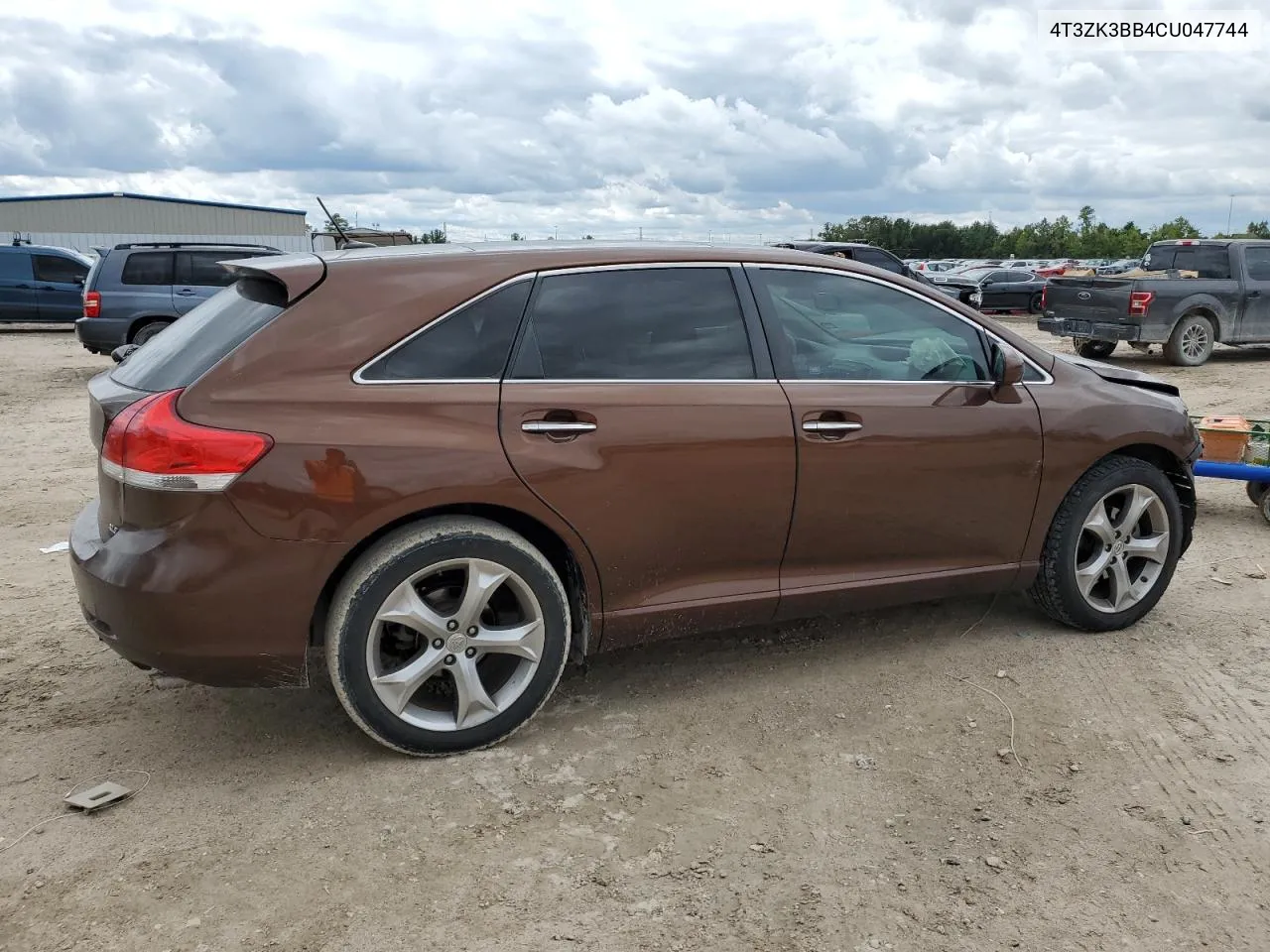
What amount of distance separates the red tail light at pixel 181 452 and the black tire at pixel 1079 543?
10.4 feet

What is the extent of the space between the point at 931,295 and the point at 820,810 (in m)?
2.15

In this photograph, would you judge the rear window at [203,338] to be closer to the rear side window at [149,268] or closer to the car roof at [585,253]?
the car roof at [585,253]

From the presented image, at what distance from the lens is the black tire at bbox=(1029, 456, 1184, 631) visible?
4.44 metres

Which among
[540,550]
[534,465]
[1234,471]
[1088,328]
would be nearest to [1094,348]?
[1088,328]

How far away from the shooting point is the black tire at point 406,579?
10.6ft

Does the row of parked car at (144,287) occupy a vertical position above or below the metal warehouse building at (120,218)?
below

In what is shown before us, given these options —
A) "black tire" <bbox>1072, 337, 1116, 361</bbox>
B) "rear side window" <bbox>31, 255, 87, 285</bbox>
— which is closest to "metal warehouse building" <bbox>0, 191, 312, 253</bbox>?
"rear side window" <bbox>31, 255, 87, 285</bbox>

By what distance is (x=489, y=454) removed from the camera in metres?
3.35

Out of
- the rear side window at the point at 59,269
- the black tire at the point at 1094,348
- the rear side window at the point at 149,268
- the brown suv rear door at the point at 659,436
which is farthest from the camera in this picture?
the rear side window at the point at 59,269

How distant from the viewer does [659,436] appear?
141 inches

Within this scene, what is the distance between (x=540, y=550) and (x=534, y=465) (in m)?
0.35

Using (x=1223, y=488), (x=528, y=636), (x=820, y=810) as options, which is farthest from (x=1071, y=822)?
(x=1223, y=488)

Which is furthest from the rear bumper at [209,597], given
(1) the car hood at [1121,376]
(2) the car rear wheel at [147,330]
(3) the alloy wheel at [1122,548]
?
(2) the car rear wheel at [147,330]

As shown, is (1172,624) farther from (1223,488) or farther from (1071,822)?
(1223,488)
